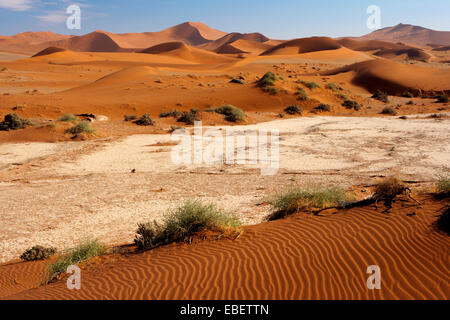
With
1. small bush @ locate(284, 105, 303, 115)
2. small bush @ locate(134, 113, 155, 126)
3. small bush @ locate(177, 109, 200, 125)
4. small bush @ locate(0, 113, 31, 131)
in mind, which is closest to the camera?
small bush @ locate(0, 113, 31, 131)

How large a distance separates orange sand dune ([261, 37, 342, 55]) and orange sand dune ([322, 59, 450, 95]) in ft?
147

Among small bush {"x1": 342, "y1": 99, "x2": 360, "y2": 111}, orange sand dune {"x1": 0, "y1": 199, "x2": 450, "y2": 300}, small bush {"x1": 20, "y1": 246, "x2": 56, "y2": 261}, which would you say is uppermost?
small bush {"x1": 342, "y1": 99, "x2": 360, "y2": 111}

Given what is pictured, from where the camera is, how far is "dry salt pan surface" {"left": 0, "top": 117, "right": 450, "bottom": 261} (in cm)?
901

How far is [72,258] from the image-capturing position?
639 cm

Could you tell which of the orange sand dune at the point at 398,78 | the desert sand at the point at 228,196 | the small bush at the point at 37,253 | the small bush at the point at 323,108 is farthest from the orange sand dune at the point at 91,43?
the small bush at the point at 37,253

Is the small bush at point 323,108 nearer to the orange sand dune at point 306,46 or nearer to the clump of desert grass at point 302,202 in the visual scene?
the clump of desert grass at point 302,202

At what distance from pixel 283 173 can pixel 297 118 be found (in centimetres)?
1425

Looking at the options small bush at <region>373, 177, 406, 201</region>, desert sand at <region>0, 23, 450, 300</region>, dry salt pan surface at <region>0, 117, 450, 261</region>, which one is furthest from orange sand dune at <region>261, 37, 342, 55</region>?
small bush at <region>373, 177, 406, 201</region>

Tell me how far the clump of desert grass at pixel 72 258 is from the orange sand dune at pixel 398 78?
128 ft

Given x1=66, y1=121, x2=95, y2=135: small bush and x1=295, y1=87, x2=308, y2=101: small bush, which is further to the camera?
x1=295, y1=87, x2=308, y2=101: small bush

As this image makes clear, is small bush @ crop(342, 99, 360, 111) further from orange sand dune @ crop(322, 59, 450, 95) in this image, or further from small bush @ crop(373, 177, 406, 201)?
small bush @ crop(373, 177, 406, 201)

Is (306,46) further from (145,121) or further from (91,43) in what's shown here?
(91,43)
